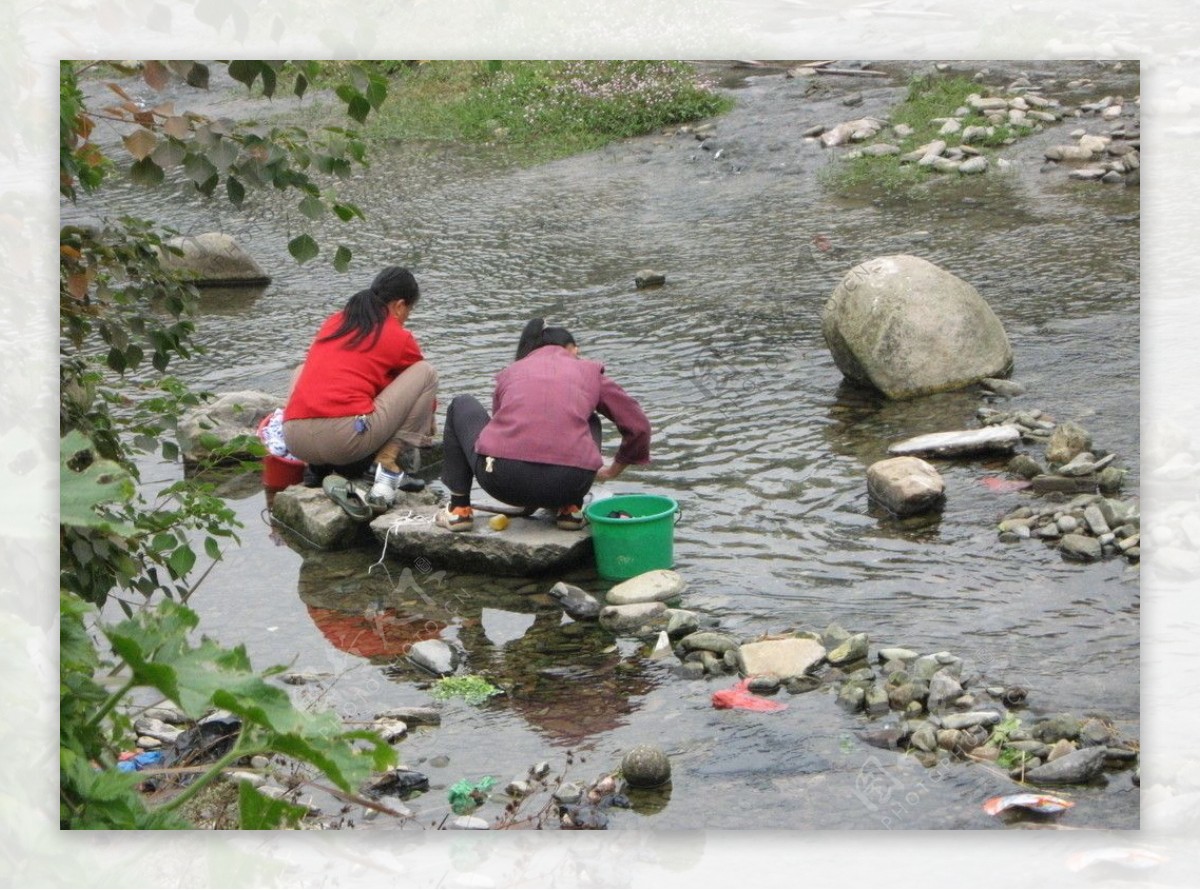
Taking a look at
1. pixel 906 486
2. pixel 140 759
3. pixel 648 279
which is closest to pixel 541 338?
pixel 906 486

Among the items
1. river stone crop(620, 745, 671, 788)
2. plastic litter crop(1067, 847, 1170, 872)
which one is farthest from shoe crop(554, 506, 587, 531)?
plastic litter crop(1067, 847, 1170, 872)

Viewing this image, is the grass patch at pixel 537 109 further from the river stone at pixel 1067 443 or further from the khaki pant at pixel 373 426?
the river stone at pixel 1067 443

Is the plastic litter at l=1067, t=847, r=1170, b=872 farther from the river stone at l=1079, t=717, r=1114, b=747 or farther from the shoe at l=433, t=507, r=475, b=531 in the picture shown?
the shoe at l=433, t=507, r=475, b=531

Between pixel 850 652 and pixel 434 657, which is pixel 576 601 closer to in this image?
pixel 434 657

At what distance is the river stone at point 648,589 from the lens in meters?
5.48

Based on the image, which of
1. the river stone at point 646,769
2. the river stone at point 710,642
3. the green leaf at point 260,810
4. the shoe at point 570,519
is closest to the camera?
the green leaf at point 260,810

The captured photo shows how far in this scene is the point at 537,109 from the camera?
9.76 metres

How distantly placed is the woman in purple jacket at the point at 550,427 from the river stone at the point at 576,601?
377 millimetres

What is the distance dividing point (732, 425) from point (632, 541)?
1811 mm

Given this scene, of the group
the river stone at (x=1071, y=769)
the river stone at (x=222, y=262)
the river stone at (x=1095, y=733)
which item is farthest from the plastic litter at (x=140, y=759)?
the river stone at (x=222, y=262)

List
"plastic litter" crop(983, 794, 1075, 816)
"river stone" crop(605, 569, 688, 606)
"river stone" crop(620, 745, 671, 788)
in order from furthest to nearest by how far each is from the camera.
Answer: "river stone" crop(605, 569, 688, 606), "river stone" crop(620, 745, 671, 788), "plastic litter" crop(983, 794, 1075, 816)

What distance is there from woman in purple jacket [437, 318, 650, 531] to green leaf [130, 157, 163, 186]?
2218 mm

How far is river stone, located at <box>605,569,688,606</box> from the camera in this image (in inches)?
216

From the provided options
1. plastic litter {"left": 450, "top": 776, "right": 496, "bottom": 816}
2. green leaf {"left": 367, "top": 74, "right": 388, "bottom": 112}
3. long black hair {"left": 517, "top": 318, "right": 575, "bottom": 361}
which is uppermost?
green leaf {"left": 367, "top": 74, "right": 388, "bottom": 112}
